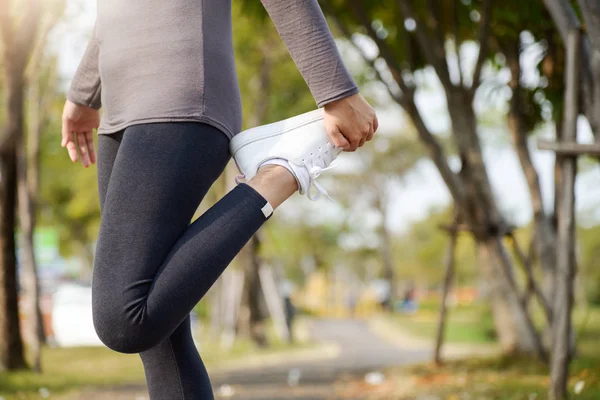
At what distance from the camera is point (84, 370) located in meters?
9.22

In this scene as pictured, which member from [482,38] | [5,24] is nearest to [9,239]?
[5,24]

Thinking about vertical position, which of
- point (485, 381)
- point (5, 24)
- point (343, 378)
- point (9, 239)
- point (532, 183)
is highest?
point (5, 24)

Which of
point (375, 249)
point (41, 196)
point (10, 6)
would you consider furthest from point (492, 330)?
point (375, 249)

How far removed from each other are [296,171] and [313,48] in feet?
0.97

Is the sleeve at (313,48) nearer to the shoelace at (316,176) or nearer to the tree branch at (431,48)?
the shoelace at (316,176)

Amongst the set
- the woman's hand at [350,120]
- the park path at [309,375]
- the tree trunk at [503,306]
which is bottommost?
the park path at [309,375]

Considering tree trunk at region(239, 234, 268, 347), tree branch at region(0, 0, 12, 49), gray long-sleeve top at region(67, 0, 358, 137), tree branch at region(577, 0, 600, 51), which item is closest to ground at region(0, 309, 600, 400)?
tree trunk at region(239, 234, 268, 347)

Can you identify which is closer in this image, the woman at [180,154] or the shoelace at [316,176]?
the woman at [180,154]

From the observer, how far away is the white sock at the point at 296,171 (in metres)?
1.81

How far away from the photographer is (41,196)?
26031 millimetres

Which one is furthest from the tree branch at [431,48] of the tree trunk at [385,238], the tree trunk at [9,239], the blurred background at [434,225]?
the tree trunk at [385,238]

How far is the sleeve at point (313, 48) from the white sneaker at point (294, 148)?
9 centimetres

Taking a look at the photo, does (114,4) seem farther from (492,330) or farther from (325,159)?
(492,330)

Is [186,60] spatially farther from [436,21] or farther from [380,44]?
[436,21]
